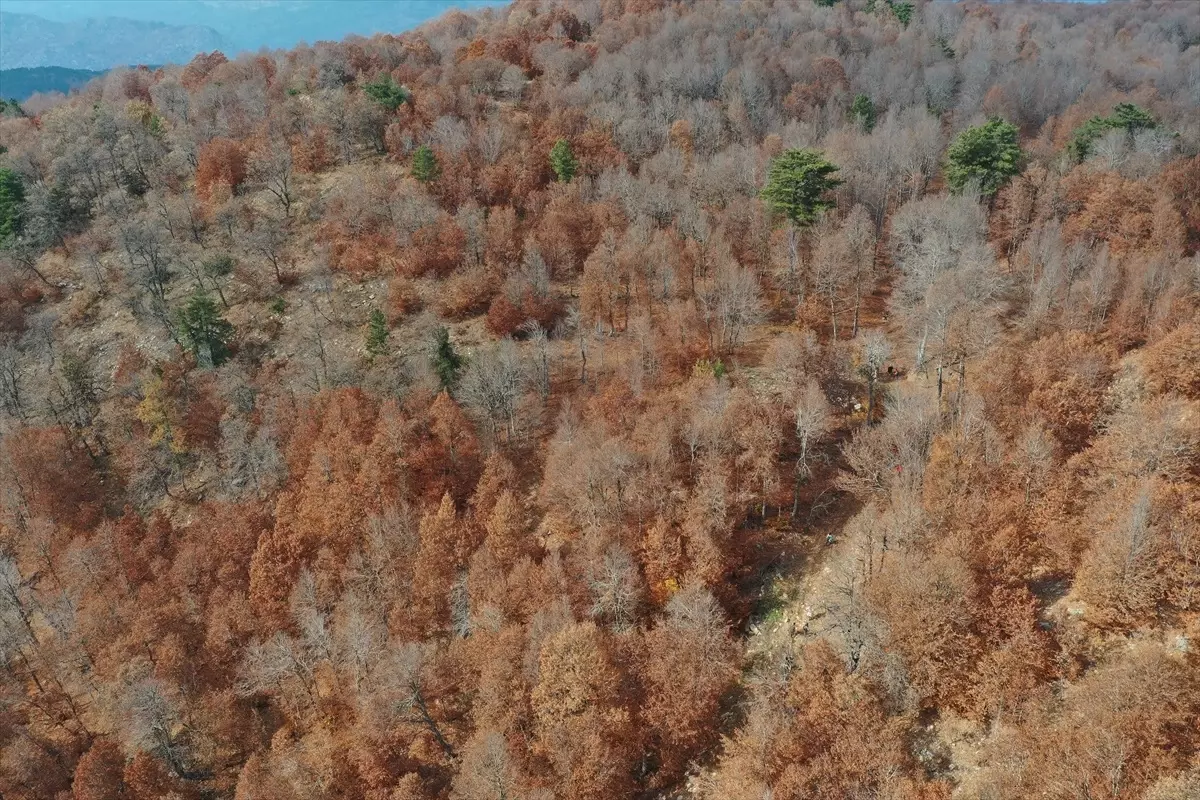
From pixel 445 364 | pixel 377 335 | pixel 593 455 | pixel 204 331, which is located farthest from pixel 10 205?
pixel 593 455

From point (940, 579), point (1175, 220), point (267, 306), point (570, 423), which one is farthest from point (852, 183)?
point (267, 306)

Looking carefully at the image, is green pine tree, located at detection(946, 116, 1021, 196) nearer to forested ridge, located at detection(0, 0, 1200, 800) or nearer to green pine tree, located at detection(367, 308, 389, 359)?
forested ridge, located at detection(0, 0, 1200, 800)

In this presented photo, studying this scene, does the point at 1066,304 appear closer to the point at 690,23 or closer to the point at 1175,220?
the point at 1175,220

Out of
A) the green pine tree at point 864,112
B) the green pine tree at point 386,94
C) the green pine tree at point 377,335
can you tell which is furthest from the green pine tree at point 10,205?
the green pine tree at point 864,112

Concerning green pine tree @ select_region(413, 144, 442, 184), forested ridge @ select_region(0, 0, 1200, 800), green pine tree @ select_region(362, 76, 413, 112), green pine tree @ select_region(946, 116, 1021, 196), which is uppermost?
green pine tree @ select_region(362, 76, 413, 112)

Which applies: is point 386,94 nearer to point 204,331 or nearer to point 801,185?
point 204,331

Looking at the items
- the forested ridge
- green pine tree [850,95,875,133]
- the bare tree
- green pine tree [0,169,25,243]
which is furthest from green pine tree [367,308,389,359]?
green pine tree [850,95,875,133]

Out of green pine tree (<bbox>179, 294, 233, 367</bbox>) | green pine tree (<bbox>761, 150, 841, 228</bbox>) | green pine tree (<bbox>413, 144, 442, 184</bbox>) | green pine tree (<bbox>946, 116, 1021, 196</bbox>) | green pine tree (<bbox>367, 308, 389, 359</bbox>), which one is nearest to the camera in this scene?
green pine tree (<bbox>367, 308, 389, 359</bbox>)

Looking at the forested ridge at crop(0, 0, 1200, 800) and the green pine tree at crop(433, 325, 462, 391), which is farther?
the green pine tree at crop(433, 325, 462, 391)
